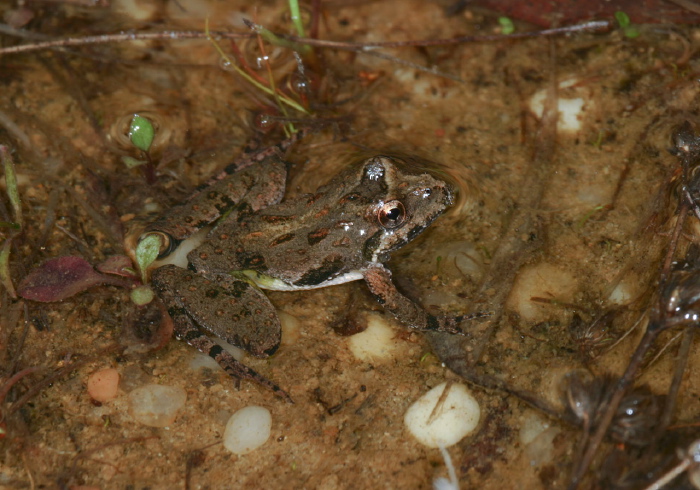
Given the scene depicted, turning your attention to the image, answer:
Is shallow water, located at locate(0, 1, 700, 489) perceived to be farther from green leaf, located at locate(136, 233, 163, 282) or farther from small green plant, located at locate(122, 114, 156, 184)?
green leaf, located at locate(136, 233, 163, 282)

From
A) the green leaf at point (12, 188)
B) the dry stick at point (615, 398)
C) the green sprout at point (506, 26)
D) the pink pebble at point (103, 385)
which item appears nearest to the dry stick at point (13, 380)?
the pink pebble at point (103, 385)

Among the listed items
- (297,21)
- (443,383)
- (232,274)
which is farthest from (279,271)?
(297,21)

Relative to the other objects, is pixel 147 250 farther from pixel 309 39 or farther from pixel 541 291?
pixel 541 291

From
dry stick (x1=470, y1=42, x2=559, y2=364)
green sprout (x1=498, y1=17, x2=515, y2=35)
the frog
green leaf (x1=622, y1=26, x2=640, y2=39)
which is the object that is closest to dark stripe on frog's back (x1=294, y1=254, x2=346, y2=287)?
the frog

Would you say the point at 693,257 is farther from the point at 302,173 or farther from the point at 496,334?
the point at 302,173

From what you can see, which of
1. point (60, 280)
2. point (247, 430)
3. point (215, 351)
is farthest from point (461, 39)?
point (60, 280)

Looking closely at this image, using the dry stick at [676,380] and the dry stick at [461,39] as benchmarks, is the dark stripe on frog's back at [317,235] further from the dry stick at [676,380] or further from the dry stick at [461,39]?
the dry stick at [676,380]

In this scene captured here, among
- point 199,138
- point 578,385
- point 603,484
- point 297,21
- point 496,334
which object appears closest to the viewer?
A: point 603,484
